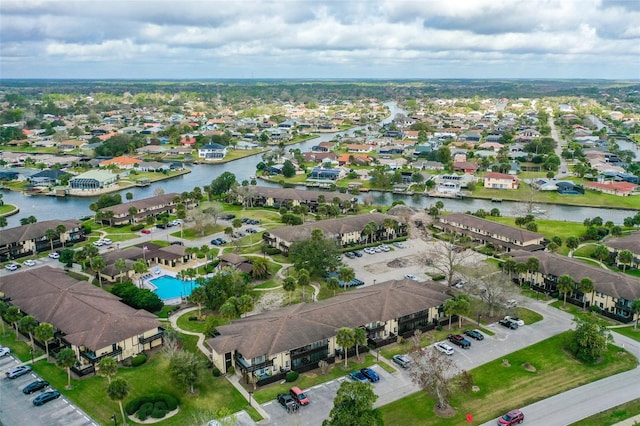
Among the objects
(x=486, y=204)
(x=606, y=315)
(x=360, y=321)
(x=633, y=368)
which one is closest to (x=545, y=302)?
(x=606, y=315)

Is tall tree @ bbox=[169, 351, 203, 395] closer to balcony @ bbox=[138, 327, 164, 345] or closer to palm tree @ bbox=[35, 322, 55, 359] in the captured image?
balcony @ bbox=[138, 327, 164, 345]

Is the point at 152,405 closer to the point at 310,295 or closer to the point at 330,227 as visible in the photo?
the point at 310,295

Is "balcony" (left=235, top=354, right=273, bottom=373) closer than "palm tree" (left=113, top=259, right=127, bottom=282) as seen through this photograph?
Yes

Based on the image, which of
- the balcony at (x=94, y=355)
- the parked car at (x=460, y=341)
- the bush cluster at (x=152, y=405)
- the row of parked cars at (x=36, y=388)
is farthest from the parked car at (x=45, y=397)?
the parked car at (x=460, y=341)

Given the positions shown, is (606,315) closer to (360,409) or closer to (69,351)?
(360,409)

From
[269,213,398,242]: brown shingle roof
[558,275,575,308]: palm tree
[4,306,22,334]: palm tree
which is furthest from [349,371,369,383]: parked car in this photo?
[4,306,22,334]: palm tree

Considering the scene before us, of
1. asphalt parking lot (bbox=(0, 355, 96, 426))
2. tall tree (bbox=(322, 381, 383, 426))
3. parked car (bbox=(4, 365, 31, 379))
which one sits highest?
tall tree (bbox=(322, 381, 383, 426))

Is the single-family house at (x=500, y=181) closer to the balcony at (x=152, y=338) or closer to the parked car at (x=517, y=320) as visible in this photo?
the parked car at (x=517, y=320)
